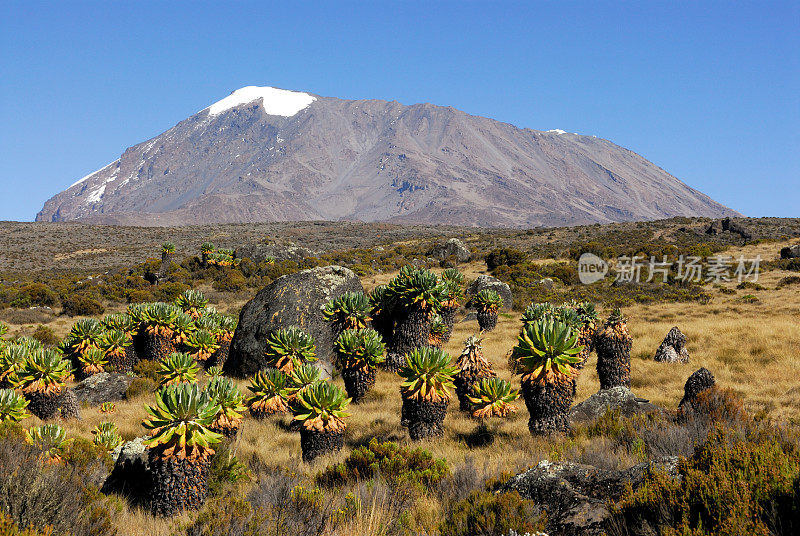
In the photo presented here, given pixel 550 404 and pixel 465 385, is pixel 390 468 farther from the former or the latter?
pixel 465 385

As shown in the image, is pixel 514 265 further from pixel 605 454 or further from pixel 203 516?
pixel 203 516

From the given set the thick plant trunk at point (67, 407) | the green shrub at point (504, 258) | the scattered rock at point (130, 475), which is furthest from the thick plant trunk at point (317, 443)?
the green shrub at point (504, 258)

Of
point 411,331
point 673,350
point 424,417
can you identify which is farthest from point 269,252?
point 424,417

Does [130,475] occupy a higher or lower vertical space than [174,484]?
lower

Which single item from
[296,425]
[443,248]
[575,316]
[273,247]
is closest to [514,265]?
[443,248]

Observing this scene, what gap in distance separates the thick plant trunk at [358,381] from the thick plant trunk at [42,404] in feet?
23.2

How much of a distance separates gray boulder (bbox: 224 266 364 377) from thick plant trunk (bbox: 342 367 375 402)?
2.18m

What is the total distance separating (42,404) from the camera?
10.9 metres

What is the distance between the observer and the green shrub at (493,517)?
461cm

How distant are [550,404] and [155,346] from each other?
13.2m

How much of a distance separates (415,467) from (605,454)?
2.76 meters

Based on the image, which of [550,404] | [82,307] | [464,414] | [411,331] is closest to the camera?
[550,404]

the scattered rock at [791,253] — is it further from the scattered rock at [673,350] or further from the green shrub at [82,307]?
the green shrub at [82,307]

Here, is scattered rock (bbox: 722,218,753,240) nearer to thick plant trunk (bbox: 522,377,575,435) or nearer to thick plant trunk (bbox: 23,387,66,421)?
thick plant trunk (bbox: 522,377,575,435)
